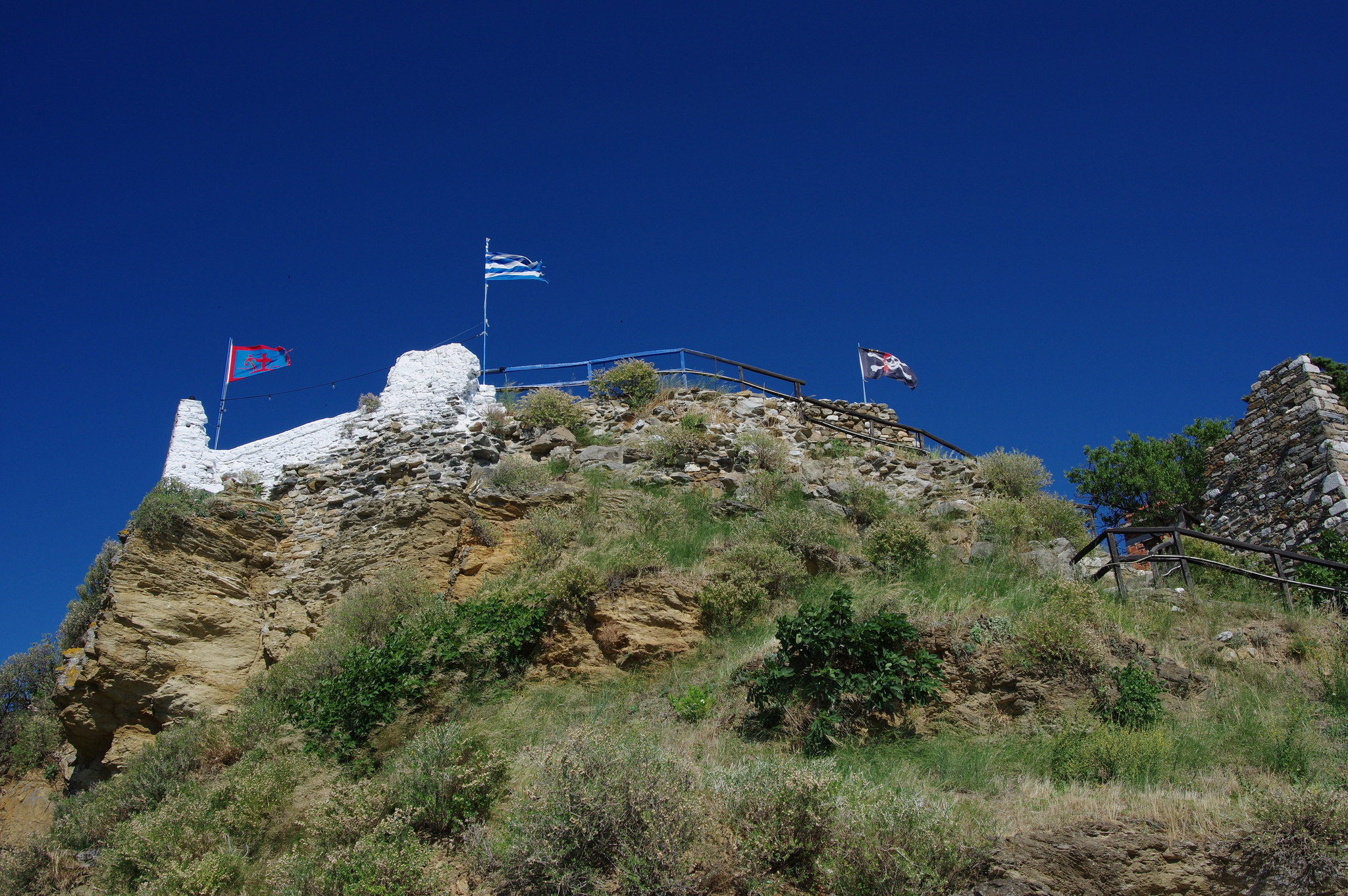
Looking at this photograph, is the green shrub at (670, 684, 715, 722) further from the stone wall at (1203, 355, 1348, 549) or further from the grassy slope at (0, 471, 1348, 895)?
the stone wall at (1203, 355, 1348, 549)

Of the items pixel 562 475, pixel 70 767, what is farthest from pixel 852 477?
pixel 70 767

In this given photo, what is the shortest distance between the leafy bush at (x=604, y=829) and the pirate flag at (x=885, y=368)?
15.7m

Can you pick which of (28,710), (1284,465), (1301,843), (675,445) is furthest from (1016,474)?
(28,710)

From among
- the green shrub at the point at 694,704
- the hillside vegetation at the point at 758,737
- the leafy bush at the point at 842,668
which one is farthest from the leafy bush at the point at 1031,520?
the green shrub at the point at 694,704

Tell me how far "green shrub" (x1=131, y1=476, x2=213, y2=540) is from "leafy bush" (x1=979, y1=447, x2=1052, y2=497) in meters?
14.6

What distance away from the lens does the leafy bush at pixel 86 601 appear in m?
15.0

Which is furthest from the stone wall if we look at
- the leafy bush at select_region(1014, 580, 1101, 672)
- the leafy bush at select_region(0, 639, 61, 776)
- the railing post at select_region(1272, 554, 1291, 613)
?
the leafy bush at select_region(0, 639, 61, 776)

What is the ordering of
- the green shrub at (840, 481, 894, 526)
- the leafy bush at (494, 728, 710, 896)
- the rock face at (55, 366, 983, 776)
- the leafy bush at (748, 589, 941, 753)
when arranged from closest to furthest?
1. the leafy bush at (494, 728, 710, 896)
2. the leafy bush at (748, 589, 941, 753)
3. the rock face at (55, 366, 983, 776)
4. the green shrub at (840, 481, 894, 526)

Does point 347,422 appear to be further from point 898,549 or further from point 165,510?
point 898,549

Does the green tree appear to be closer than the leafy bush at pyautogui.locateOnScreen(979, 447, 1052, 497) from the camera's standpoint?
No

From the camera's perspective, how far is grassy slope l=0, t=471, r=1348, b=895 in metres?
5.99

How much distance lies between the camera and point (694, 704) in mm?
9070

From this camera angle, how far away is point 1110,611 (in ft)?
32.7

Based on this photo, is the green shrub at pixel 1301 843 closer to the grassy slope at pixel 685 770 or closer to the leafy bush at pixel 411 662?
the grassy slope at pixel 685 770
